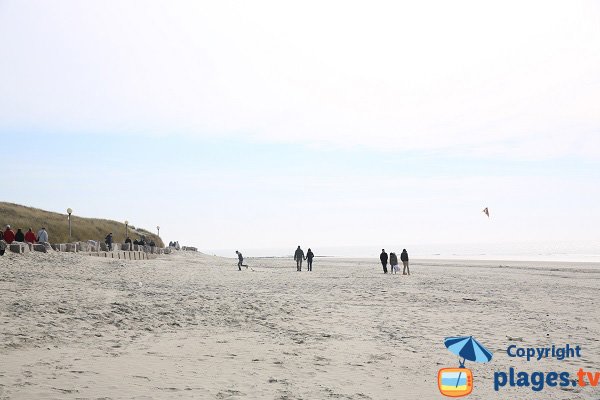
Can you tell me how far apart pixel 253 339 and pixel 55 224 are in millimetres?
44993

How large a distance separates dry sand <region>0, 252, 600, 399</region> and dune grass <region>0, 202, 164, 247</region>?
31397mm

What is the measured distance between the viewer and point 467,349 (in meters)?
10.4

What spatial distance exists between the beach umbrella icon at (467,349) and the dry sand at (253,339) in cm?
21

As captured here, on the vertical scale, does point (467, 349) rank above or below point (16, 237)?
below

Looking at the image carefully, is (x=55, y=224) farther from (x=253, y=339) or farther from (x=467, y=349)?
(x=467, y=349)

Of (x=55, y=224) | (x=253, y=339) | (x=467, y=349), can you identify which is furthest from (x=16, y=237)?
(x=467, y=349)

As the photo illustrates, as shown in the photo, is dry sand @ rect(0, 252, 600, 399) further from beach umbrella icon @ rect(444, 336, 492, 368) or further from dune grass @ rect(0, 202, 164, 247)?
dune grass @ rect(0, 202, 164, 247)

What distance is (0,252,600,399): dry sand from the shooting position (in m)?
7.76

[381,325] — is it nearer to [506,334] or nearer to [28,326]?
[506,334]

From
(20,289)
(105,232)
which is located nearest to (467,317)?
(20,289)

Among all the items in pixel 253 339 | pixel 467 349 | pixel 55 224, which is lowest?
pixel 467 349

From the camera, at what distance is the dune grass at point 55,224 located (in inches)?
1867

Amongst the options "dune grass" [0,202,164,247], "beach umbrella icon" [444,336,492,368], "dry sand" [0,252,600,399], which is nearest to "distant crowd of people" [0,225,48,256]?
"dry sand" [0,252,600,399]

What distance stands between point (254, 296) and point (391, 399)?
10.6 m
